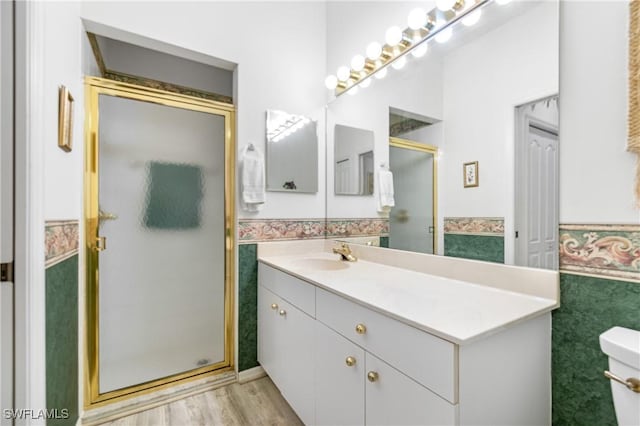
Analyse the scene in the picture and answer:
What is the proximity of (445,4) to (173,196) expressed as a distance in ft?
6.08

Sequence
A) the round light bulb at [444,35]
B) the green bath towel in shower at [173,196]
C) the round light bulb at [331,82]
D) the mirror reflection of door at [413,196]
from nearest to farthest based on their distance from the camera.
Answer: the round light bulb at [444,35]
the mirror reflection of door at [413,196]
the green bath towel in shower at [173,196]
the round light bulb at [331,82]

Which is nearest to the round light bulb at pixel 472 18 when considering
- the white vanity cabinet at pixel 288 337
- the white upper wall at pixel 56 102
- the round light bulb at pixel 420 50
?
the round light bulb at pixel 420 50

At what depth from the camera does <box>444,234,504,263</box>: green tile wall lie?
46.7 inches

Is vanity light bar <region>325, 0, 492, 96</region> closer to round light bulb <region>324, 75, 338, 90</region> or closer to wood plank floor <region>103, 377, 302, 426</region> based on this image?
round light bulb <region>324, 75, 338, 90</region>

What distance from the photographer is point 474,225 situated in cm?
128

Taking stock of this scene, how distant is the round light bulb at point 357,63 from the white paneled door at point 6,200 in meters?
1.64

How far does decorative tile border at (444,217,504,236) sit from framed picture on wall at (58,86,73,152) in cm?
171

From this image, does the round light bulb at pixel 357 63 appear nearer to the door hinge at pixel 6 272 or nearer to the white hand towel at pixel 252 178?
the white hand towel at pixel 252 178

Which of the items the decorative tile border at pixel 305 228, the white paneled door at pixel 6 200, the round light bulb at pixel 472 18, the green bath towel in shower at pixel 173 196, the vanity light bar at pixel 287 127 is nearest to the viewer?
the white paneled door at pixel 6 200

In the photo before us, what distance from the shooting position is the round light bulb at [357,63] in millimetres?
1891

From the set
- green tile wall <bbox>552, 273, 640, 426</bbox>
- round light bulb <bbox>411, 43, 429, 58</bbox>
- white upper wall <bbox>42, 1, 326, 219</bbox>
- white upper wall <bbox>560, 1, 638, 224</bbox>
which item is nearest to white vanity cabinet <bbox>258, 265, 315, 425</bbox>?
white upper wall <bbox>42, 1, 326, 219</bbox>

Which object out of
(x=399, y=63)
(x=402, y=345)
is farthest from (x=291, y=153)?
(x=402, y=345)

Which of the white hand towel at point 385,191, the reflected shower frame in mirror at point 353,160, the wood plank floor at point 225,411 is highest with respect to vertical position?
the reflected shower frame in mirror at point 353,160

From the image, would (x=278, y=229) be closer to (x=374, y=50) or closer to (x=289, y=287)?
(x=289, y=287)
